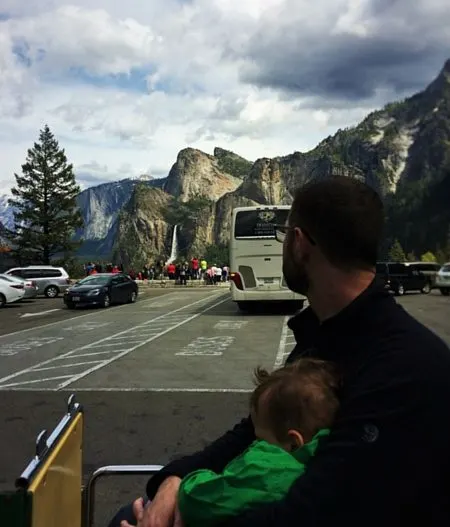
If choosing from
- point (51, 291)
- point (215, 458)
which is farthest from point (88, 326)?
point (51, 291)

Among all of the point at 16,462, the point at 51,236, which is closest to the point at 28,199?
the point at 51,236

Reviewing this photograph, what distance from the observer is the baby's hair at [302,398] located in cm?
181

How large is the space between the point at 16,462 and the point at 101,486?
40.9 inches

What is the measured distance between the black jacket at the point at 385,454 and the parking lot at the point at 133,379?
10.7ft

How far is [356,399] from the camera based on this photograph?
1.75 meters

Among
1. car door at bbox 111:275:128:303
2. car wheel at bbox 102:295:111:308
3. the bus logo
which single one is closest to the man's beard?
the bus logo

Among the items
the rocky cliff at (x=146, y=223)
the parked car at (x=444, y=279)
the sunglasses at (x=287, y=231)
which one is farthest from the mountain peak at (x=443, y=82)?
the sunglasses at (x=287, y=231)

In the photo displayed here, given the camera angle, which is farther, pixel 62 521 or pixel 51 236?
pixel 51 236

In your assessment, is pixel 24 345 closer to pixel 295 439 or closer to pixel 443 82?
pixel 295 439

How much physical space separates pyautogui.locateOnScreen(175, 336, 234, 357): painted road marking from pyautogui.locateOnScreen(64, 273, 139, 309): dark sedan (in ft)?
38.8

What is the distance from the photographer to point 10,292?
28.4 m

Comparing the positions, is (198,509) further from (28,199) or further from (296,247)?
(28,199)

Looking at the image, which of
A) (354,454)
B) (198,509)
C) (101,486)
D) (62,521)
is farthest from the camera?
(101,486)

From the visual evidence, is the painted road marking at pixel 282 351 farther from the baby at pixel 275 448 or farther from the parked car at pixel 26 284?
the parked car at pixel 26 284
